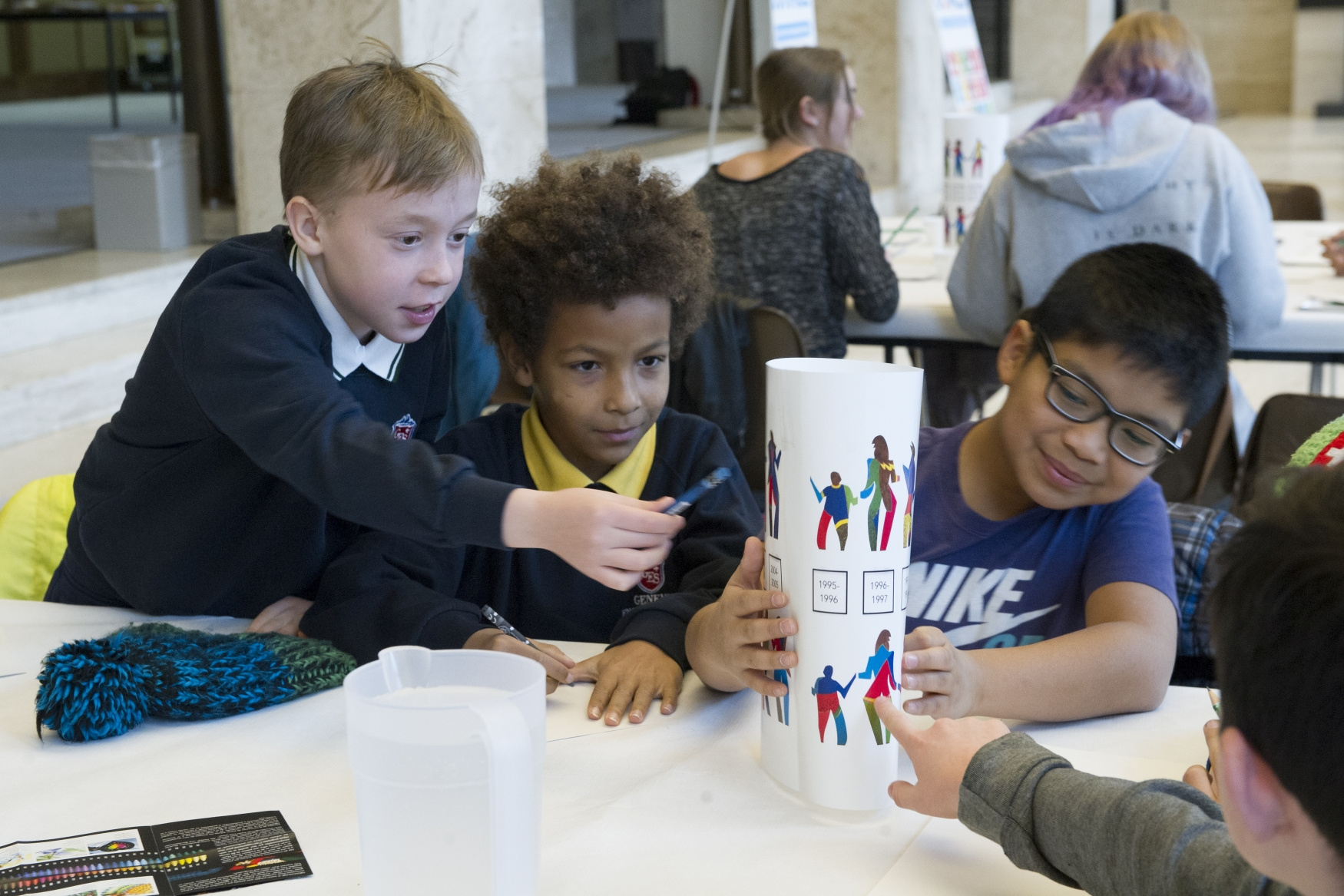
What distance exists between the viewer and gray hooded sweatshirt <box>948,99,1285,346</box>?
291cm

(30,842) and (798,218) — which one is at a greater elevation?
(798,218)

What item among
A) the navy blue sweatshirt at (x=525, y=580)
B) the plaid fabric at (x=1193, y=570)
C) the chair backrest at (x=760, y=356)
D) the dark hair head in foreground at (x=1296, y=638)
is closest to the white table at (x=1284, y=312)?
the chair backrest at (x=760, y=356)

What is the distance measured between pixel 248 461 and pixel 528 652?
1.39ft

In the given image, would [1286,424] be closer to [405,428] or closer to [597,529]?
[405,428]

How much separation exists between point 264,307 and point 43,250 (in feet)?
16.6

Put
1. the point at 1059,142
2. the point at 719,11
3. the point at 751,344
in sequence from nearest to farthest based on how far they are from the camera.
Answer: the point at 751,344 → the point at 1059,142 → the point at 719,11

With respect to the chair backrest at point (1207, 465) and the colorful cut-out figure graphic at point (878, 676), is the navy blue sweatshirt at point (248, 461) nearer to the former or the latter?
the colorful cut-out figure graphic at point (878, 676)

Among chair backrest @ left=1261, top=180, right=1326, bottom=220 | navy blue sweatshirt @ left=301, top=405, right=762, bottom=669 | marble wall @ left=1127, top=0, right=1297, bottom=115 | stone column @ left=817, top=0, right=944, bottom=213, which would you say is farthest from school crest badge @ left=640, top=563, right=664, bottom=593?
marble wall @ left=1127, top=0, right=1297, bottom=115

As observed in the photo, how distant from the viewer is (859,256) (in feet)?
10.6

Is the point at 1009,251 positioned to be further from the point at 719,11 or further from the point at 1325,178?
the point at 1325,178

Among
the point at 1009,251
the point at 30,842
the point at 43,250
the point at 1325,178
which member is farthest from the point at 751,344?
the point at 1325,178

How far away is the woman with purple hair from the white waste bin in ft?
13.1

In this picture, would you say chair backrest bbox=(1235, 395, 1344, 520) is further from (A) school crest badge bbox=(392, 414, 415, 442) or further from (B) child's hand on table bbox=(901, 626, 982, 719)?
(A) school crest badge bbox=(392, 414, 415, 442)

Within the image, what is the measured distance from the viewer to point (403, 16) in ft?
11.8
